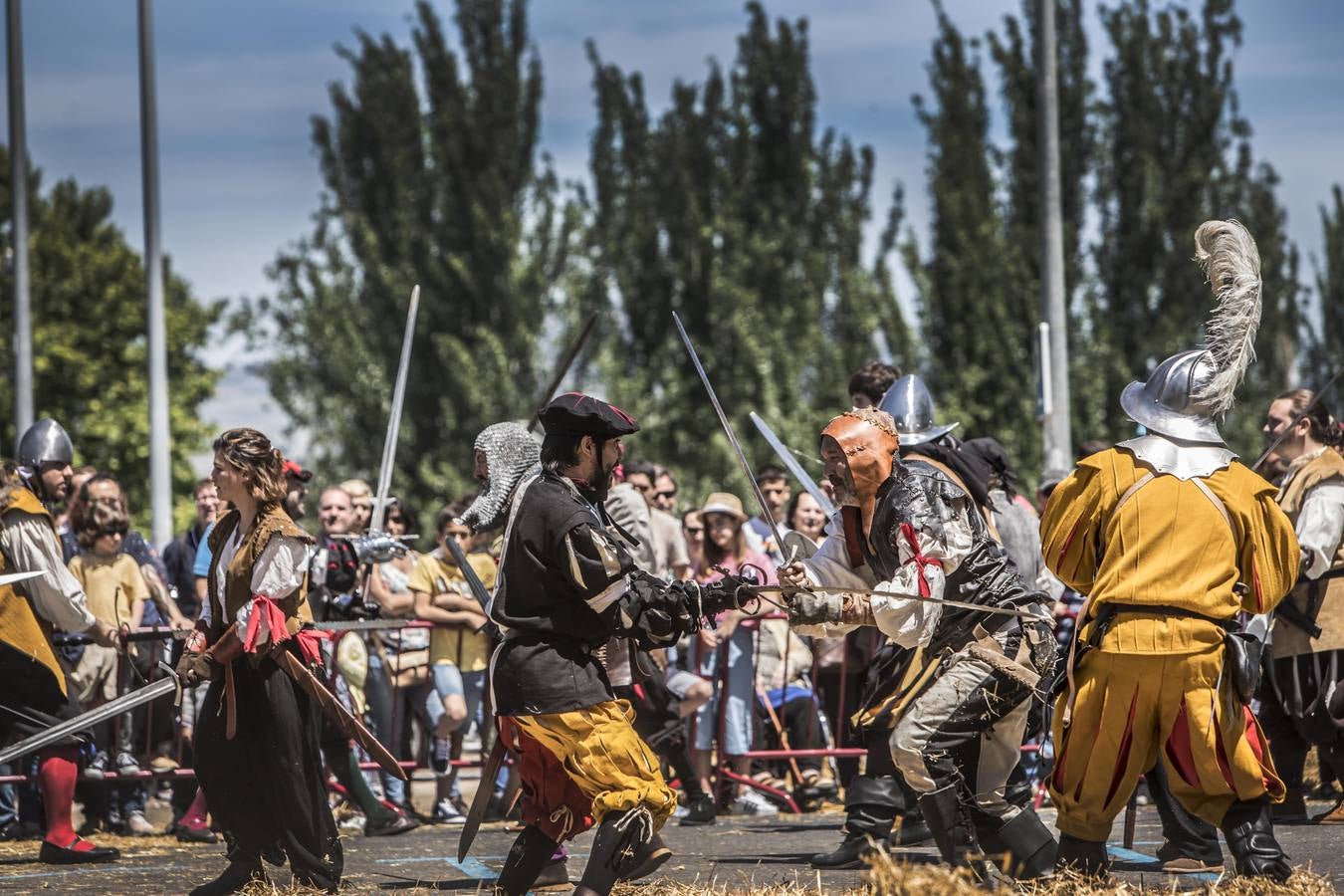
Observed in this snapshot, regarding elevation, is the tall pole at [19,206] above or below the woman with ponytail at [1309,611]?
above

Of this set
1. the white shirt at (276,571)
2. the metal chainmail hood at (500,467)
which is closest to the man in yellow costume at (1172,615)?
the metal chainmail hood at (500,467)

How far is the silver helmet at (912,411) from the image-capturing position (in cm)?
708

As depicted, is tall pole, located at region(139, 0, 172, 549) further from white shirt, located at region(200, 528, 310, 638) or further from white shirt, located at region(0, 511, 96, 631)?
white shirt, located at region(200, 528, 310, 638)

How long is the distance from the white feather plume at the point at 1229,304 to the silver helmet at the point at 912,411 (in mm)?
1374

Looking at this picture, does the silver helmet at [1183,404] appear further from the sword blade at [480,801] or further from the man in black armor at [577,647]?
the sword blade at [480,801]

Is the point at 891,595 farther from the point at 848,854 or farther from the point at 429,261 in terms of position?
the point at 429,261

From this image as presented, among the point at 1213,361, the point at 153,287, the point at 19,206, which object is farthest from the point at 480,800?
the point at 19,206

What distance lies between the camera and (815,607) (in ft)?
18.7

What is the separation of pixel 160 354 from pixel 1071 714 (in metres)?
11.7

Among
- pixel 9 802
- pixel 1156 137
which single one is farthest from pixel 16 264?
pixel 1156 137

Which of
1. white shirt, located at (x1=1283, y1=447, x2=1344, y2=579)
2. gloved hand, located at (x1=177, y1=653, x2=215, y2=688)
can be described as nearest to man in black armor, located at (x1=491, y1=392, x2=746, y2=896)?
gloved hand, located at (x1=177, y1=653, x2=215, y2=688)

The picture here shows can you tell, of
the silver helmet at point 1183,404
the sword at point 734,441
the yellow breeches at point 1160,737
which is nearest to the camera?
the yellow breeches at point 1160,737

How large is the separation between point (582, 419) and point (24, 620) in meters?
3.37

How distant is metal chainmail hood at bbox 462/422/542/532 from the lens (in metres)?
6.75
